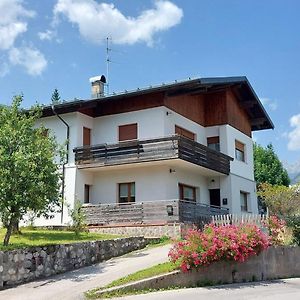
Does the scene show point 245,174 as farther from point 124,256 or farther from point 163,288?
point 163,288

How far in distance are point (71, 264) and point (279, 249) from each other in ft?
24.3

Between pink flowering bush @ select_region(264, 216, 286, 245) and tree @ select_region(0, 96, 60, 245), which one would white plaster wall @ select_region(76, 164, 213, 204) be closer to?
pink flowering bush @ select_region(264, 216, 286, 245)

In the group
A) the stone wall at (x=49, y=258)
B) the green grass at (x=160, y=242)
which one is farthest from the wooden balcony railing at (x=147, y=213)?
the stone wall at (x=49, y=258)

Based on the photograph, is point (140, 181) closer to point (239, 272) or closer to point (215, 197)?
point (215, 197)

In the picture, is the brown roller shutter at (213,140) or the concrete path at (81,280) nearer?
the concrete path at (81,280)

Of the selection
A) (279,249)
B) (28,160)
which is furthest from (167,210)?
(28,160)

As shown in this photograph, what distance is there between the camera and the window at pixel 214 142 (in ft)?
92.6

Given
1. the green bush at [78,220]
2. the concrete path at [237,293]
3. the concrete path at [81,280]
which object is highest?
the green bush at [78,220]

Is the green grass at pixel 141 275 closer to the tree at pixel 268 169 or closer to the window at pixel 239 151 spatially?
the window at pixel 239 151

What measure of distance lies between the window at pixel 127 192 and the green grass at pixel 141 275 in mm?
10167

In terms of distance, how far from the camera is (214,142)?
2838 centimetres

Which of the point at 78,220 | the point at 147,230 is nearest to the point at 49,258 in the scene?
the point at 78,220

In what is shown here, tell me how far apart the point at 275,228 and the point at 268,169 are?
100 feet

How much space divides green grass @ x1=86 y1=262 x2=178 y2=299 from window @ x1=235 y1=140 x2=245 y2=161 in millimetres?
16267
